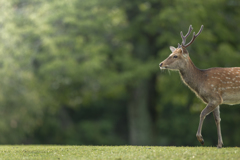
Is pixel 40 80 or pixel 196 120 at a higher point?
pixel 40 80

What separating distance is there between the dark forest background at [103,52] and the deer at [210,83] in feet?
27.5

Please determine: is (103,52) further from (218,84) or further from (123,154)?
(123,154)

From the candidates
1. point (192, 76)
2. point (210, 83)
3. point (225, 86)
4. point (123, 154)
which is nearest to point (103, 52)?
point (192, 76)

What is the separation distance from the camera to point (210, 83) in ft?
27.6

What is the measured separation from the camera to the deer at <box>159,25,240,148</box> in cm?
826

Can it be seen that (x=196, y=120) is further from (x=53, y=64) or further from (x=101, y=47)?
(x=53, y=64)

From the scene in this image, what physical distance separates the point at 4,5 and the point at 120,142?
11527 mm

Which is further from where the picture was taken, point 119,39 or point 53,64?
point 119,39

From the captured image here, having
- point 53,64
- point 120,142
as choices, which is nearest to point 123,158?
point 53,64

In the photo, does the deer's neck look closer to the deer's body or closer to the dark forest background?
the deer's body

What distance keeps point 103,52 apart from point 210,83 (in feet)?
34.8

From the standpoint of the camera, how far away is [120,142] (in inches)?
1019

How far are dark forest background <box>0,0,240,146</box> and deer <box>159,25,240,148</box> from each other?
27.5 feet

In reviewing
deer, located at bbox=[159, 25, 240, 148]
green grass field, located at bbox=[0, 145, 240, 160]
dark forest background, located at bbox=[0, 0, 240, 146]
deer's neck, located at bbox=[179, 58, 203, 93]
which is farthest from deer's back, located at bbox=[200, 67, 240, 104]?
dark forest background, located at bbox=[0, 0, 240, 146]
